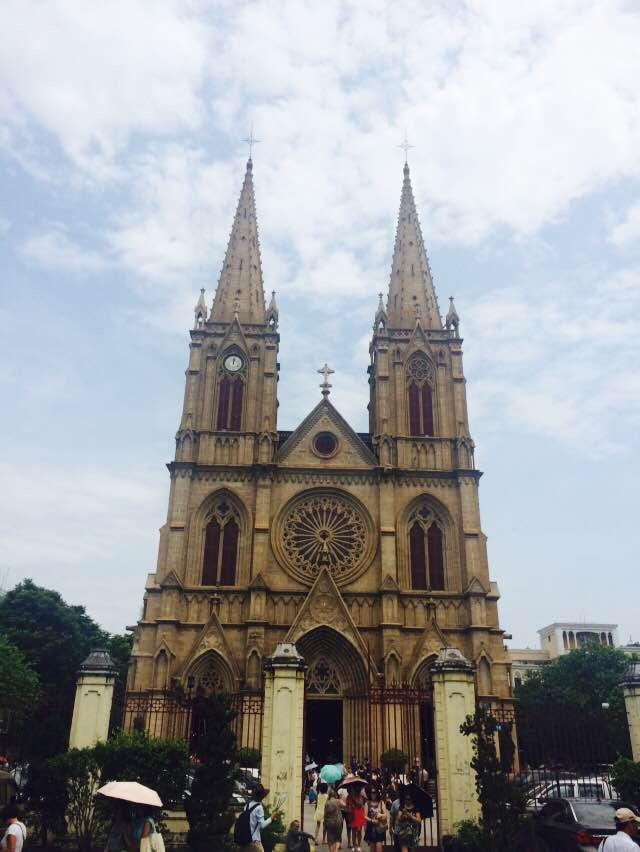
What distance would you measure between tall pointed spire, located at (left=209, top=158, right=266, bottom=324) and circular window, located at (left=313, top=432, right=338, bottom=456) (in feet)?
26.2

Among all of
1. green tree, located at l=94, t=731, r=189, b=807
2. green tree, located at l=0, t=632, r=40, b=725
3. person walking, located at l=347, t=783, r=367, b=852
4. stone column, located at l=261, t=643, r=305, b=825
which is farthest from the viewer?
green tree, located at l=0, t=632, r=40, b=725

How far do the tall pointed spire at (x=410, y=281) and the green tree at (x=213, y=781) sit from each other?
31.8 m

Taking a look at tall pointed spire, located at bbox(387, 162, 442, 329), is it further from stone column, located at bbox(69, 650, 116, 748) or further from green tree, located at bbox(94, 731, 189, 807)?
green tree, located at bbox(94, 731, 189, 807)

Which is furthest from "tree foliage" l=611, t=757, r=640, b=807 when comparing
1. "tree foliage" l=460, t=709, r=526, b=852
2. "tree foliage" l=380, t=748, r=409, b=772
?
"tree foliage" l=380, t=748, r=409, b=772

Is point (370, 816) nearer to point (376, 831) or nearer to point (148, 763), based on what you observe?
point (376, 831)

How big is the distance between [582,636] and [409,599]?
76.8 meters

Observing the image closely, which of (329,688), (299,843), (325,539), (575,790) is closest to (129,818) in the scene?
(299,843)

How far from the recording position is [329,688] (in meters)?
32.1

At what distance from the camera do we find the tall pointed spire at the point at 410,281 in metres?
42.0

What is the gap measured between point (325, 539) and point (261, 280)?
658 inches

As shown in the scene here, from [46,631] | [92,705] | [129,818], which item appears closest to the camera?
[129,818]

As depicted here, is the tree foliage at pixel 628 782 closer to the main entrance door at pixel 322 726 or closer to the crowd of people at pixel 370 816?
the crowd of people at pixel 370 816

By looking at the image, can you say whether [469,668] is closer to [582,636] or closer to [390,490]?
[390,490]

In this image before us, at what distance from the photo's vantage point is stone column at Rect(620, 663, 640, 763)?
15891 mm
